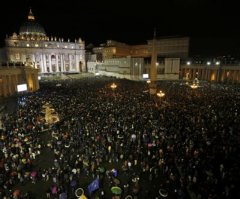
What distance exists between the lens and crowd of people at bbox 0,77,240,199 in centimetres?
1045

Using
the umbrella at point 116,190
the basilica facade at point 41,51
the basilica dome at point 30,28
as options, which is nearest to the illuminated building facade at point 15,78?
the umbrella at point 116,190

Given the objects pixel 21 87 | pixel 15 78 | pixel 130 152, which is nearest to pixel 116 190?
pixel 130 152

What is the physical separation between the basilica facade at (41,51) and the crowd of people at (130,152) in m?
61.1

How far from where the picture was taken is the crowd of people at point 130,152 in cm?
1045

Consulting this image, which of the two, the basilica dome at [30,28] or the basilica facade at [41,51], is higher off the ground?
the basilica dome at [30,28]

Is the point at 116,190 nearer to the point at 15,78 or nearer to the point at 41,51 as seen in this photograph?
the point at 15,78

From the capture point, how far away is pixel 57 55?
278 feet

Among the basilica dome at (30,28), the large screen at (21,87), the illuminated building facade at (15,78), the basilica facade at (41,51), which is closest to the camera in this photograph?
the illuminated building facade at (15,78)

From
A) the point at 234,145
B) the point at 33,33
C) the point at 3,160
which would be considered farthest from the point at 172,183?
the point at 33,33

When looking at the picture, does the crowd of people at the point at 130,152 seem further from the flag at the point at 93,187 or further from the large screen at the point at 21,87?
the large screen at the point at 21,87

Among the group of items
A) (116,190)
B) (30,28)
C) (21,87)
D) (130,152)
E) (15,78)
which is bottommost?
(116,190)

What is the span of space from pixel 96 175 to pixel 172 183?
4392mm

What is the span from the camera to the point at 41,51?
7931cm

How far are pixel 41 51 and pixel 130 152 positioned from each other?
7686 centimetres
